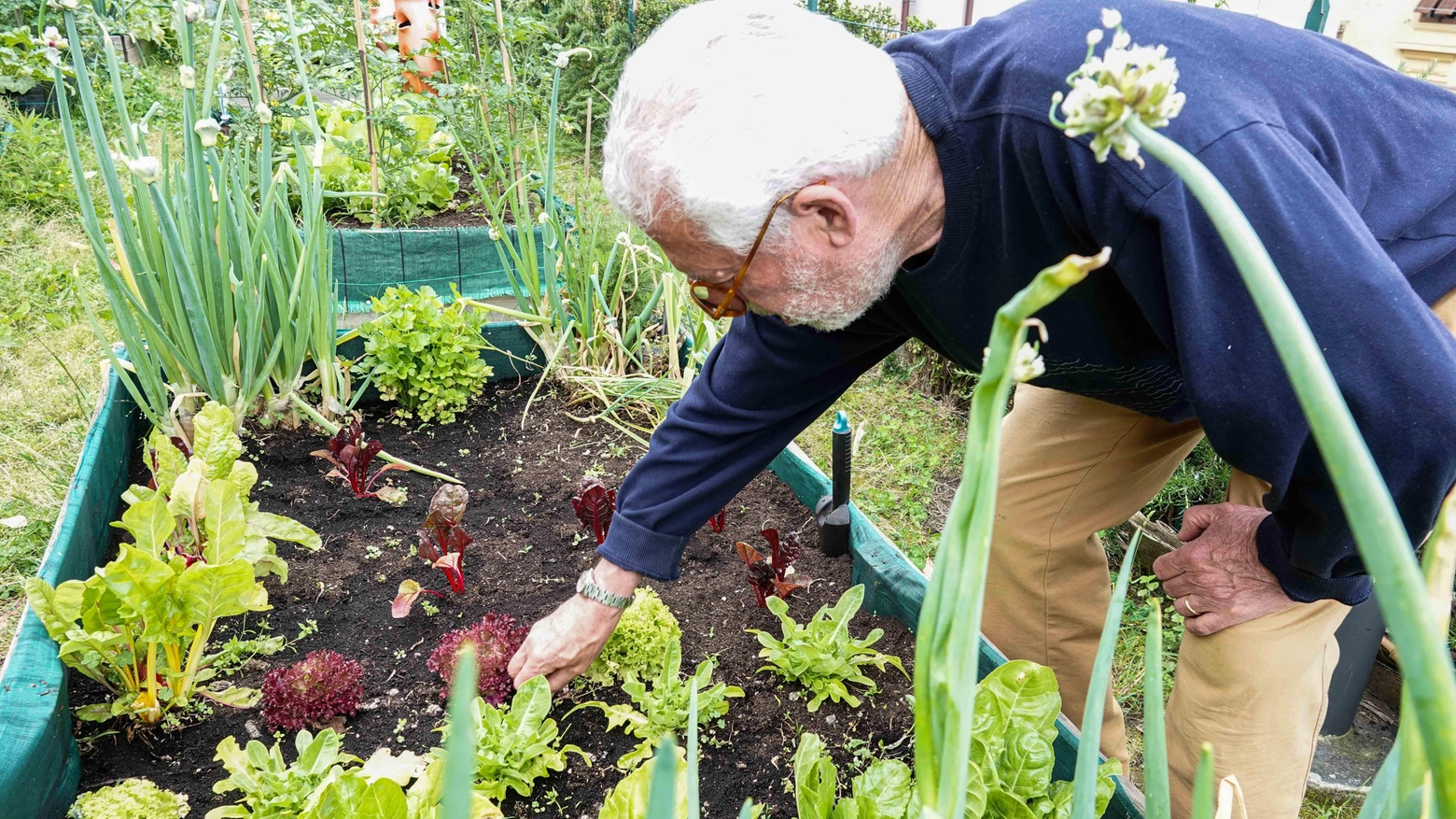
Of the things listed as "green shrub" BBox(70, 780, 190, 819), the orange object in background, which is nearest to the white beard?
"green shrub" BBox(70, 780, 190, 819)

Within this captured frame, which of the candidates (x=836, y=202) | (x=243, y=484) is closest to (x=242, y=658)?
(x=243, y=484)

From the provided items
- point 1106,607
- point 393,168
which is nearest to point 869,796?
point 1106,607

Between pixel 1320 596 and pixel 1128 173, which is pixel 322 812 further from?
pixel 1320 596

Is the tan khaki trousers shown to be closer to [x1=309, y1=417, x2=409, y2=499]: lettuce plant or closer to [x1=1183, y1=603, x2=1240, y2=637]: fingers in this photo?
[x1=1183, y1=603, x2=1240, y2=637]: fingers

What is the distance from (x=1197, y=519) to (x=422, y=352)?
6.78 ft

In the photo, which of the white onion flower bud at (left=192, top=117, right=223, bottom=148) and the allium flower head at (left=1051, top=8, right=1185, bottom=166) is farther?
the white onion flower bud at (left=192, top=117, right=223, bottom=148)

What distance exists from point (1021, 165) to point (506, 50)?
115 inches

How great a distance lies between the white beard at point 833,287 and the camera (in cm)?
140

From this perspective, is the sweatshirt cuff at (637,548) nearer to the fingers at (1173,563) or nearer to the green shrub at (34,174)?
the fingers at (1173,563)

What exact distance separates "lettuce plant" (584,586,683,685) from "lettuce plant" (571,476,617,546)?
38 centimetres

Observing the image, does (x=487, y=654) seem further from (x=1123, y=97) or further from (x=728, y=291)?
(x=1123, y=97)

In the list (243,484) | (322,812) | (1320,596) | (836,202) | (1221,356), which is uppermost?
(836,202)

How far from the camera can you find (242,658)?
1.92 metres

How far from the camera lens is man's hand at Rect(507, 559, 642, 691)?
1.77 meters
